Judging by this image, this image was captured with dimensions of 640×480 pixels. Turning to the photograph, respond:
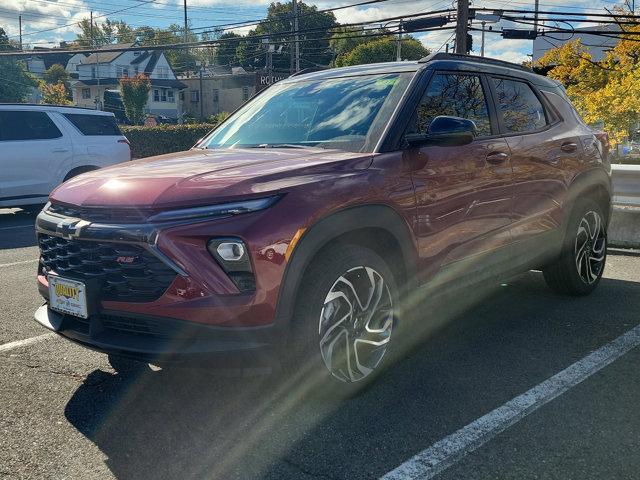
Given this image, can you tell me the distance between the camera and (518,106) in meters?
4.73

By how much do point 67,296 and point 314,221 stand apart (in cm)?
129

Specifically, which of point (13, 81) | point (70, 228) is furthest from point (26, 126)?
point (13, 81)

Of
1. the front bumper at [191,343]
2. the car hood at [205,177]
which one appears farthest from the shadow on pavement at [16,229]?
the front bumper at [191,343]

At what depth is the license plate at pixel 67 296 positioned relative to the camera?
3010 millimetres

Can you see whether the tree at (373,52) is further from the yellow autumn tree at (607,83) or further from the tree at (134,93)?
the yellow autumn tree at (607,83)

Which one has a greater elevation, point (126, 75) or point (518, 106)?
point (126, 75)

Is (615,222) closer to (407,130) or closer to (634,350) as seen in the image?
(634,350)

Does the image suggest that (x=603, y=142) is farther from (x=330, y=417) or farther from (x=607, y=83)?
(x=607, y=83)

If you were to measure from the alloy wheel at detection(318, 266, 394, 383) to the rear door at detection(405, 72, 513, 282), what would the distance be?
0.42 meters

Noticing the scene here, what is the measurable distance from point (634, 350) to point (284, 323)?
262cm

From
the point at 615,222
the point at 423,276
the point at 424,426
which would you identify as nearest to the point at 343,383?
the point at 424,426

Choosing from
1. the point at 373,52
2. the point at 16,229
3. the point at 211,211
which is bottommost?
the point at 16,229

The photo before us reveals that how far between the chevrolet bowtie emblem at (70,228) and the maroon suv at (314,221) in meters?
0.01

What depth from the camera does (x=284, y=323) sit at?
2.91m
